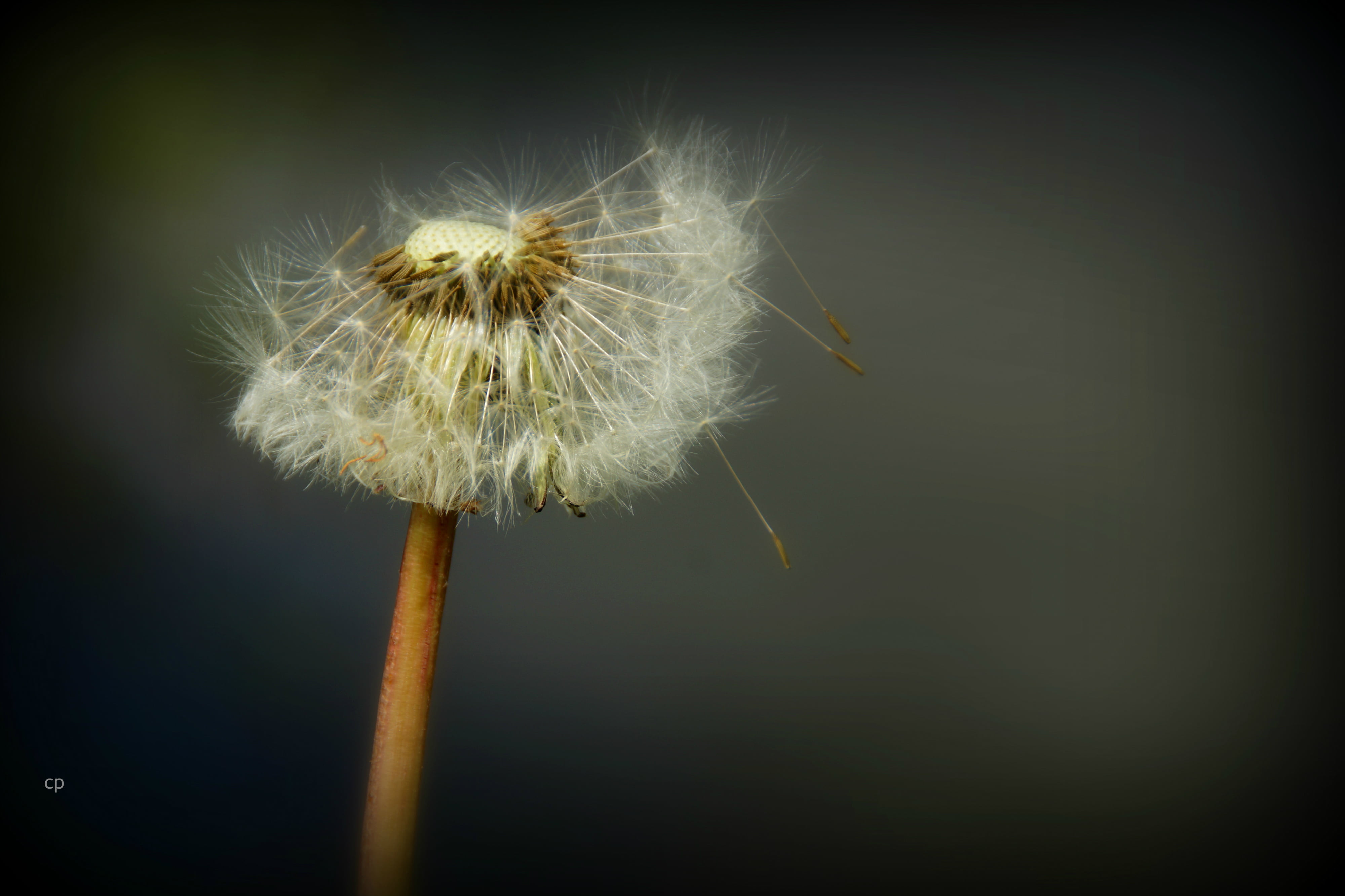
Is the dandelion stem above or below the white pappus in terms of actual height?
below

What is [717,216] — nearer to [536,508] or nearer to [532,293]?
[532,293]

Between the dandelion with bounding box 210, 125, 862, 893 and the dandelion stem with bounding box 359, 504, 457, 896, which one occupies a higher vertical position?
the dandelion with bounding box 210, 125, 862, 893

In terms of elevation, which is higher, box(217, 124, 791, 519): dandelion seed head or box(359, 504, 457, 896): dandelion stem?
box(217, 124, 791, 519): dandelion seed head

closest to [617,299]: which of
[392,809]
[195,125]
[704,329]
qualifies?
[704,329]

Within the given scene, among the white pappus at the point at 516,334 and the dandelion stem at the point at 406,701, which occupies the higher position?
the white pappus at the point at 516,334

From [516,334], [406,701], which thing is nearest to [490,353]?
[516,334]

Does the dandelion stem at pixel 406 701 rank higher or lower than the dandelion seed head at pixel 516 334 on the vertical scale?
lower
